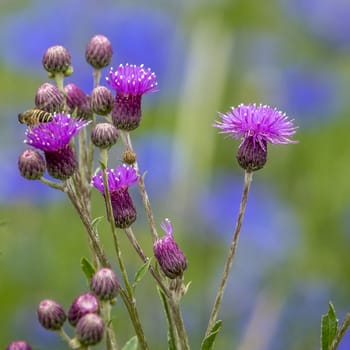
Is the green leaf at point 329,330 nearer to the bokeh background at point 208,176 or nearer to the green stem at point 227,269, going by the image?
the green stem at point 227,269

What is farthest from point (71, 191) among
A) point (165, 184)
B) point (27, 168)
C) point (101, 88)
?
point (165, 184)

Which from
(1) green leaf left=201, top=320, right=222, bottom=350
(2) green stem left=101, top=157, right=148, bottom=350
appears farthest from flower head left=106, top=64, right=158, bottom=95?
(1) green leaf left=201, top=320, right=222, bottom=350

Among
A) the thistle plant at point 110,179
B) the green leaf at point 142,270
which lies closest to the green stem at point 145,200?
the thistle plant at point 110,179

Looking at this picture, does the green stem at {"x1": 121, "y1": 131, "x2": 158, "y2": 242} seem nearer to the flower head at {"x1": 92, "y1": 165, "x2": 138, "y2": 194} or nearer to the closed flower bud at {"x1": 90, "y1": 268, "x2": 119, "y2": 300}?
the flower head at {"x1": 92, "y1": 165, "x2": 138, "y2": 194}

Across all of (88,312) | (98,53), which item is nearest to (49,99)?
(98,53)

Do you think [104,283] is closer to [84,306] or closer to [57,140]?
[84,306]
